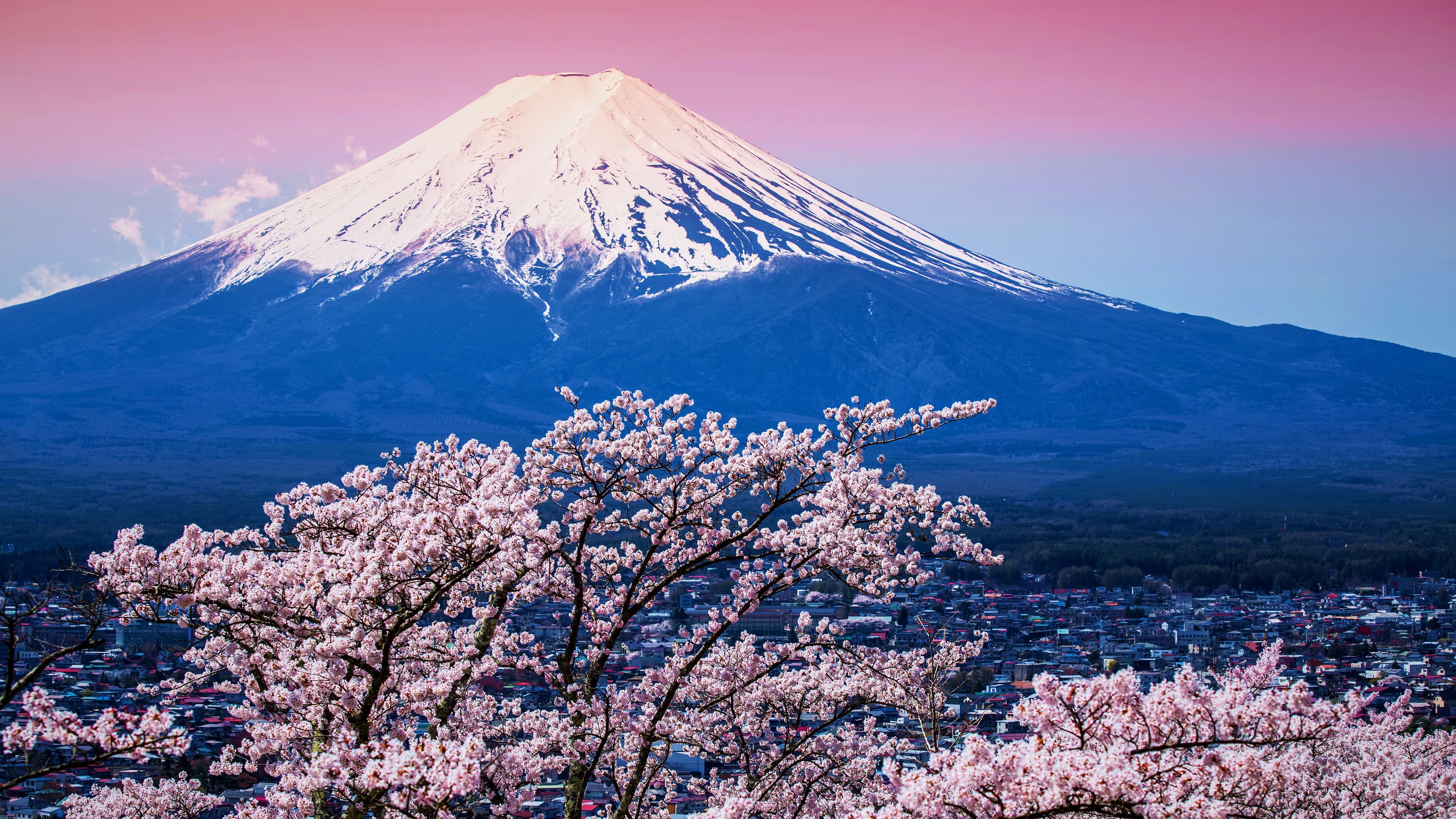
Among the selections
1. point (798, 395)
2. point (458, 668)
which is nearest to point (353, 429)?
point (798, 395)

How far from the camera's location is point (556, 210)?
15950 centimetres

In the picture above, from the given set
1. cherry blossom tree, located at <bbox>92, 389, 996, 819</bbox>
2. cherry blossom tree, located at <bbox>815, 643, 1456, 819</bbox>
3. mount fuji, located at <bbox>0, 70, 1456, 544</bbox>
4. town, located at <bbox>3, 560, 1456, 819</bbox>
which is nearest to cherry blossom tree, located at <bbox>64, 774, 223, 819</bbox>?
town, located at <bbox>3, 560, 1456, 819</bbox>

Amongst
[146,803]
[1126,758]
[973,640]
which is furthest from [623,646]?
[973,640]

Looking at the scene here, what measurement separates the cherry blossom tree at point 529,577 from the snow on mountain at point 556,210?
483 feet

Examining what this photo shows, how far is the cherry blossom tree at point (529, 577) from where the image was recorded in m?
7.08

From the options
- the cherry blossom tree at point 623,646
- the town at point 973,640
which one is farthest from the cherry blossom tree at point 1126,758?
the town at point 973,640

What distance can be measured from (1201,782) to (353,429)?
115 meters

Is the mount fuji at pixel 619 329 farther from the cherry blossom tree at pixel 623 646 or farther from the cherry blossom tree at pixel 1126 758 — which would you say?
the cherry blossom tree at pixel 1126 758

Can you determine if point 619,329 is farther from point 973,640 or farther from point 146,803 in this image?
point 146,803

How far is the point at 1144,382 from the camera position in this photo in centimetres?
15250

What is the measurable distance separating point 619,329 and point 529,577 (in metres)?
141

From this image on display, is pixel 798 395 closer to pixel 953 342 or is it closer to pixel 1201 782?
pixel 953 342

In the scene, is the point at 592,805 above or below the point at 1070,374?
below

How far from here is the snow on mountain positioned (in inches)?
6112
